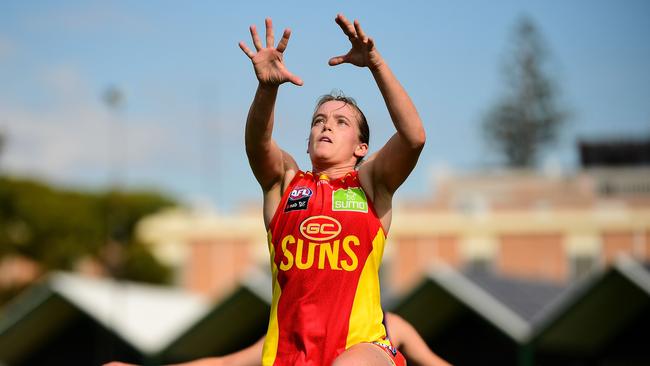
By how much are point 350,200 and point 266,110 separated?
0.72 m

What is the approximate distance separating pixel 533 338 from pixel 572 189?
52759 mm

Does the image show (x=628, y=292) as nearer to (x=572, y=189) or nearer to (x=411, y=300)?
(x=411, y=300)

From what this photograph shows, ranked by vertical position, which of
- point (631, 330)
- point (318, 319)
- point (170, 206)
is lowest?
point (170, 206)

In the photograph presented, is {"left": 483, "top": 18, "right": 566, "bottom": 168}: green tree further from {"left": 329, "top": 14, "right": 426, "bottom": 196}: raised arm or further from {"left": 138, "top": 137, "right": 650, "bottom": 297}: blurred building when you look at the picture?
{"left": 329, "top": 14, "right": 426, "bottom": 196}: raised arm

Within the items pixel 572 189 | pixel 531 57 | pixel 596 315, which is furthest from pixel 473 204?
pixel 596 315

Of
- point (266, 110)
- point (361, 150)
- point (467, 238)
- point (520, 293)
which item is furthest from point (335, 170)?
point (467, 238)

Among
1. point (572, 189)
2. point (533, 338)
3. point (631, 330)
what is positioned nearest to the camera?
point (533, 338)

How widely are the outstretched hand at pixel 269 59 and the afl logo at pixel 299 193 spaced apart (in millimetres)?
695

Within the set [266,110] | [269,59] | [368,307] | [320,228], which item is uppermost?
[269,59]

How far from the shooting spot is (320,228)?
22.9 ft

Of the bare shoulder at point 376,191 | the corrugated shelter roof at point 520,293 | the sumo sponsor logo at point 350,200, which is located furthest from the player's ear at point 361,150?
the corrugated shelter roof at point 520,293

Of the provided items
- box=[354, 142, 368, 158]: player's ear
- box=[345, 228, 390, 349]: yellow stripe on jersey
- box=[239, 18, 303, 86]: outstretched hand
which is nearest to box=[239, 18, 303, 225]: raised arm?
box=[239, 18, 303, 86]: outstretched hand

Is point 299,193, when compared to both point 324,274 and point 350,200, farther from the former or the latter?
point 324,274

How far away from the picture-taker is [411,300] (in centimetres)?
2372
